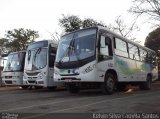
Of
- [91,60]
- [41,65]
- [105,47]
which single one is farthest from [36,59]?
[91,60]

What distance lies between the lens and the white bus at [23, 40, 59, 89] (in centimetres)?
1688

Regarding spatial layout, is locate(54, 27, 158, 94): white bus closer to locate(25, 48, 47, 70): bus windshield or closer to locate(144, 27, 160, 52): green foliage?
locate(25, 48, 47, 70): bus windshield

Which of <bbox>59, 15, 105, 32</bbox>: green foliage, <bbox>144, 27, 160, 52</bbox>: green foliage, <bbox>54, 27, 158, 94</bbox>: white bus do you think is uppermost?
<bbox>59, 15, 105, 32</bbox>: green foliage

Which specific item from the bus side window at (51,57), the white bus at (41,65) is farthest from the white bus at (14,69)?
the bus side window at (51,57)

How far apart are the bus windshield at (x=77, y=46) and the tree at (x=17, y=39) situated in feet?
169

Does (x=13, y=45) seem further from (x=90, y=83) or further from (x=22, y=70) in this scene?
(x=90, y=83)

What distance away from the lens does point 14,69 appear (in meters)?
20.1

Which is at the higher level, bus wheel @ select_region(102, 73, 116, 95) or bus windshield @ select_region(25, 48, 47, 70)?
bus windshield @ select_region(25, 48, 47, 70)

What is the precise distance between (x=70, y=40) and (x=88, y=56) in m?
1.56

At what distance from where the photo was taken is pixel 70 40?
14211 mm

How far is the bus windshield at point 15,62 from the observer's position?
19.9 meters

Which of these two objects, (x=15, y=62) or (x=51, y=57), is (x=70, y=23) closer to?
(x=15, y=62)

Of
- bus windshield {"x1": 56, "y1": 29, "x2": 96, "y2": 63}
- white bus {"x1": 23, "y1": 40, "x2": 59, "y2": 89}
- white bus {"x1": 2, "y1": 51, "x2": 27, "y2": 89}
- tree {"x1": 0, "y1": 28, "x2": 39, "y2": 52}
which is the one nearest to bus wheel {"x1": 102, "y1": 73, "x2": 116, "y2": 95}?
bus windshield {"x1": 56, "y1": 29, "x2": 96, "y2": 63}

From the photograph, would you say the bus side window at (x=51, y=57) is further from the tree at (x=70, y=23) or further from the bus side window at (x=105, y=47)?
the tree at (x=70, y=23)
